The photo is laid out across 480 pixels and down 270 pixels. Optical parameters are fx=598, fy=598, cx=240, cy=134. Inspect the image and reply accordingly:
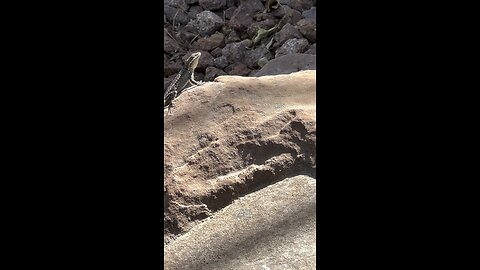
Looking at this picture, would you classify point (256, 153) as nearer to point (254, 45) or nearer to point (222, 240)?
point (222, 240)

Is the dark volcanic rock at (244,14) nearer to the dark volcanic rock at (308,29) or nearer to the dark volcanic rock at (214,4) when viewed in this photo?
the dark volcanic rock at (214,4)

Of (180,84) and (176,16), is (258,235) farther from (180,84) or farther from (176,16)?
(176,16)

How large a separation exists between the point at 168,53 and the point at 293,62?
1.71 meters

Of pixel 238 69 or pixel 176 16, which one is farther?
pixel 176 16

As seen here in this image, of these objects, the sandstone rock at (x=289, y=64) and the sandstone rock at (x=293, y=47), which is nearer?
the sandstone rock at (x=289, y=64)

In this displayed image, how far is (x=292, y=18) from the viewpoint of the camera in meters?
4.88

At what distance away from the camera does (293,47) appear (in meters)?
4.54

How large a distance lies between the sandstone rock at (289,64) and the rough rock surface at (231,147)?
1.38 m

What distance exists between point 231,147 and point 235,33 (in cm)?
331

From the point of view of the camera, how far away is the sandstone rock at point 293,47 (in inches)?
177

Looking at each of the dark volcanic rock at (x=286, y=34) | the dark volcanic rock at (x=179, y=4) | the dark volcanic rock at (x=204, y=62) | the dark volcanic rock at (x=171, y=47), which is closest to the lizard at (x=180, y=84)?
the dark volcanic rock at (x=204, y=62)

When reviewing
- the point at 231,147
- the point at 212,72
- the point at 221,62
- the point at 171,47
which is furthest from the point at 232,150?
the point at 171,47

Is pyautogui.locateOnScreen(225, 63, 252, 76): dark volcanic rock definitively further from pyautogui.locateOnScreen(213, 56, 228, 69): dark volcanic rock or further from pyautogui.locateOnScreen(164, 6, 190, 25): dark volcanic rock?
pyautogui.locateOnScreen(164, 6, 190, 25): dark volcanic rock

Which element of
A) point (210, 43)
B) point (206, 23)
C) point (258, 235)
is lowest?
point (210, 43)
